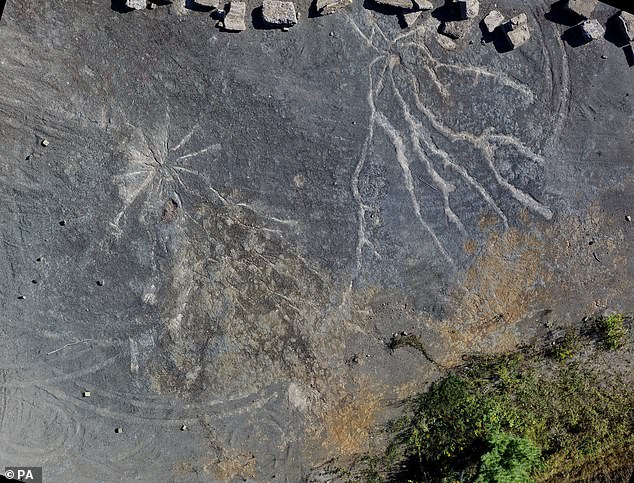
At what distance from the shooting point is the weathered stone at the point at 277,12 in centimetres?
514

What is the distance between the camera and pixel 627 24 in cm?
526

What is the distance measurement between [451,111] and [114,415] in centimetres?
439

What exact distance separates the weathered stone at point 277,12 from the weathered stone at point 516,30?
203cm

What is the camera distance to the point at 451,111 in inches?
209

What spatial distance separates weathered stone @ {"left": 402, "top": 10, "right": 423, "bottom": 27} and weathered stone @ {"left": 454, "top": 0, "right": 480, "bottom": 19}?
1.17 feet

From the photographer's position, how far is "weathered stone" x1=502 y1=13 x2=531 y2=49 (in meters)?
5.23

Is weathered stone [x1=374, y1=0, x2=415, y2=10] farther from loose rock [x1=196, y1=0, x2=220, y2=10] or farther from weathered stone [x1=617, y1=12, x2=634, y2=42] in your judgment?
weathered stone [x1=617, y1=12, x2=634, y2=42]

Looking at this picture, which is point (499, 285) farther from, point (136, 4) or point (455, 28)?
point (136, 4)

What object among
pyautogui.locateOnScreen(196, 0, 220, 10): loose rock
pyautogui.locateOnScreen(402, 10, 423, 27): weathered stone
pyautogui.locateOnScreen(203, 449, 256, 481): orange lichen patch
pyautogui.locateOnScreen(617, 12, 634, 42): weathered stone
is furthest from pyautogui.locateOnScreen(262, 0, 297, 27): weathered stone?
pyautogui.locateOnScreen(203, 449, 256, 481): orange lichen patch

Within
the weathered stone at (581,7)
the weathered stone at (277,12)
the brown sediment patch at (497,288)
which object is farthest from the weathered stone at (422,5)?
the brown sediment patch at (497,288)

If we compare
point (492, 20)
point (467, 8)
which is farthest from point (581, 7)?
point (467, 8)

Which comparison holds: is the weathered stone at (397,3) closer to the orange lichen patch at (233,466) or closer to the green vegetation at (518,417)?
the green vegetation at (518,417)

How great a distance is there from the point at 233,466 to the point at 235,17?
4.30m

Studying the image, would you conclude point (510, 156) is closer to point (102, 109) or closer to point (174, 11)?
point (174, 11)
